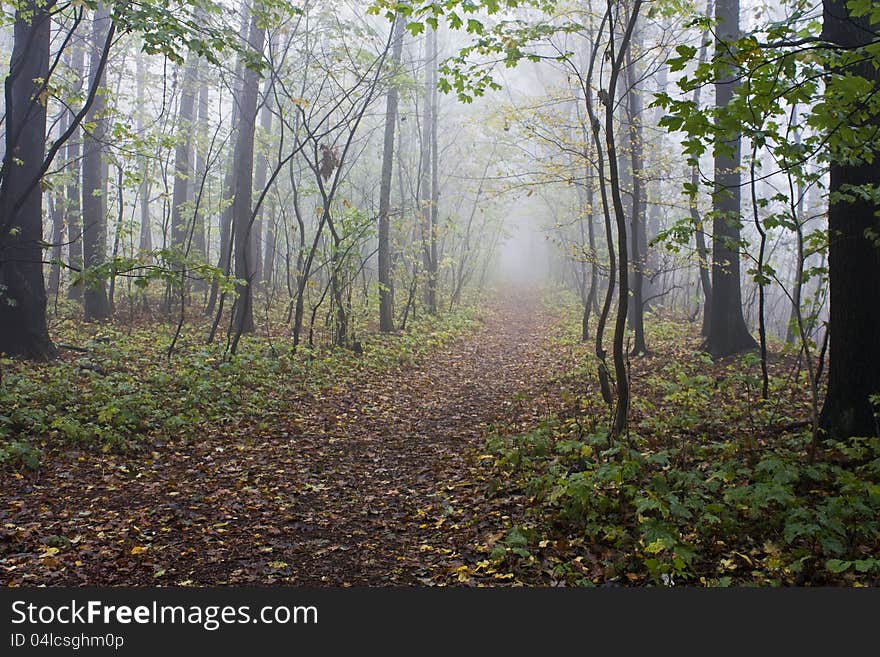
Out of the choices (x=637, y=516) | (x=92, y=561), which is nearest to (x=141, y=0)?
(x=92, y=561)

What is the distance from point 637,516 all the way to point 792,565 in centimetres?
108

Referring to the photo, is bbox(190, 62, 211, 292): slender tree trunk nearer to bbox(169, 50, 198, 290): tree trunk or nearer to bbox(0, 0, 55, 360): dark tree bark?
bbox(169, 50, 198, 290): tree trunk

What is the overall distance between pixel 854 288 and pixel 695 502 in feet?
9.93

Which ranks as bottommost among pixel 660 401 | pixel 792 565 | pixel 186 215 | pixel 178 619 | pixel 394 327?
pixel 178 619

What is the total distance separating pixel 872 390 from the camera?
19.2ft

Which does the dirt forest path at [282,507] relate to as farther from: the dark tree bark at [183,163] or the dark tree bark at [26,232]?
the dark tree bark at [183,163]

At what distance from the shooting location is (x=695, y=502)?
4.71 meters

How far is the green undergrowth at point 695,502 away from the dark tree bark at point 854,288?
0.41 meters

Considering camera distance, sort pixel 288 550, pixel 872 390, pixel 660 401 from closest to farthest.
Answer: pixel 288 550, pixel 872 390, pixel 660 401

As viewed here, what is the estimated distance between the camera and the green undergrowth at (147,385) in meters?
6.77

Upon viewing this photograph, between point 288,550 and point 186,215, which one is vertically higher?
point 186,215

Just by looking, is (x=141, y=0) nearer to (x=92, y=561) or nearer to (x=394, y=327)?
(x=92, y=561)

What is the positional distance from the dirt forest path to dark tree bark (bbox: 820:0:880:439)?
12.0 feet

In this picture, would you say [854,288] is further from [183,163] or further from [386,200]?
[183,163]
